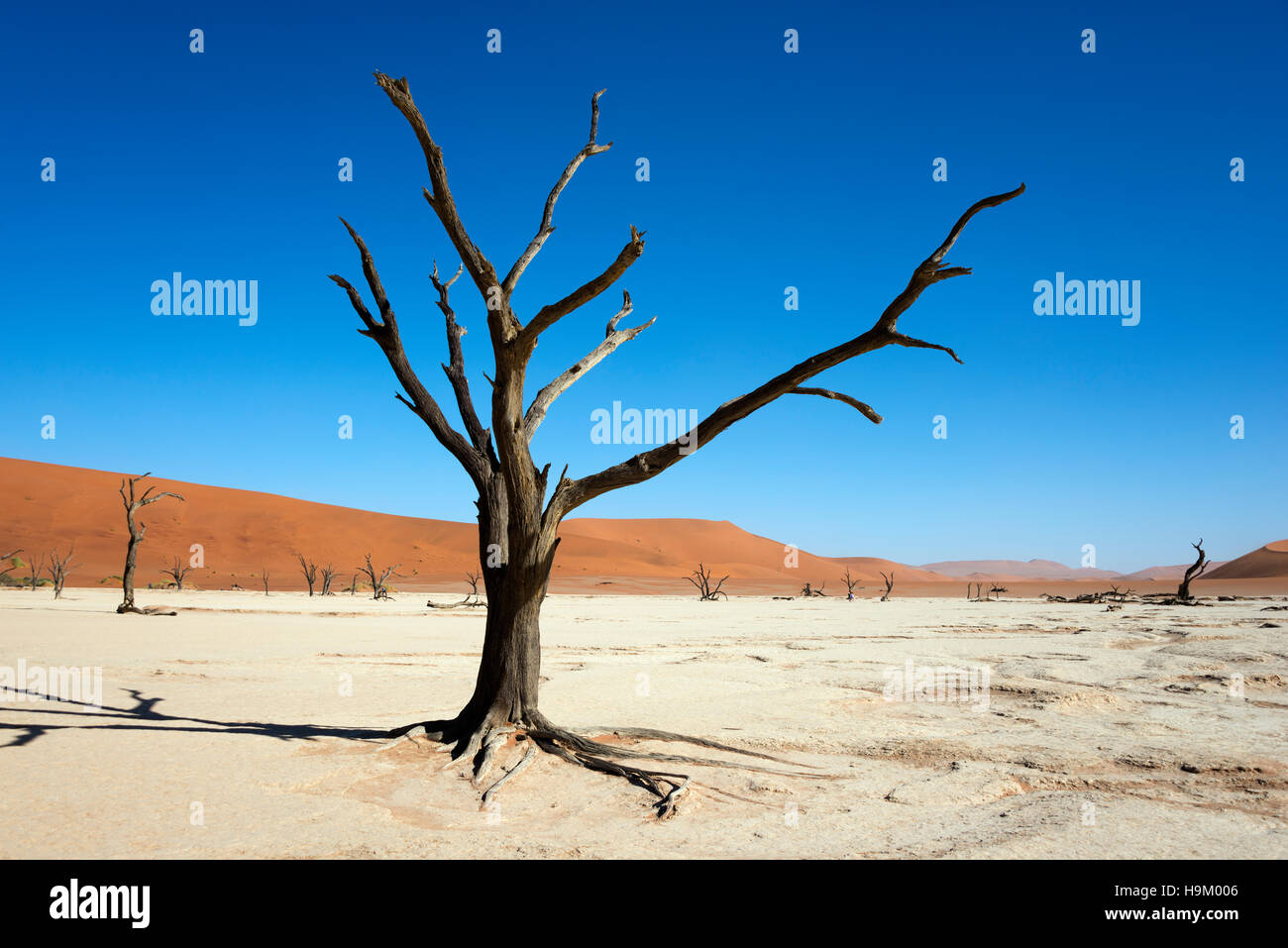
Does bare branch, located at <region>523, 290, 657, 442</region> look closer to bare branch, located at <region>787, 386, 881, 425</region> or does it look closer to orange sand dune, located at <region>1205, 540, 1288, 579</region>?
bare branch, located at <region>787, 386, 881, 425</region>

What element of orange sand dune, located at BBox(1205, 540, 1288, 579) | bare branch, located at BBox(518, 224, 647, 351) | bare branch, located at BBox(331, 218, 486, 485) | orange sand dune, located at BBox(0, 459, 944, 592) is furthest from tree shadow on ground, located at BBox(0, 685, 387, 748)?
orange sand dune, located at BBox(1205, 540, 1288, 579)

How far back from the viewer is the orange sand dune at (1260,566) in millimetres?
68119

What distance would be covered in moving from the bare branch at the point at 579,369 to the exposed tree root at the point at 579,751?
2406 millimetres

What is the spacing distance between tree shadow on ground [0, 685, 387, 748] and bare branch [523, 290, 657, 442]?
314 cm

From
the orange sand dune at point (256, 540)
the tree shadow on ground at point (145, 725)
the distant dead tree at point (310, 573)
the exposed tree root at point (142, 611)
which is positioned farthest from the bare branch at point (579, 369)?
the orange sand dune at point (256, 540)

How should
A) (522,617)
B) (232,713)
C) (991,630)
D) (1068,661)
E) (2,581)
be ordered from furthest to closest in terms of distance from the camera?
(2,581) → (991,630) → (1068,661) → (232,713) → (522,617)

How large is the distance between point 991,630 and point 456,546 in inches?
2590

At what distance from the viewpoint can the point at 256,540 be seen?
64250 millimetres

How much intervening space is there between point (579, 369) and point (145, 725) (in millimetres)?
5191

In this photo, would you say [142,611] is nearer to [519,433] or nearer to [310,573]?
[310,573]

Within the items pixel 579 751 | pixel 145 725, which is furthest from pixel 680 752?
pixel 145 725

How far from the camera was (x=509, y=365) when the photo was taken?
19.3 feet
